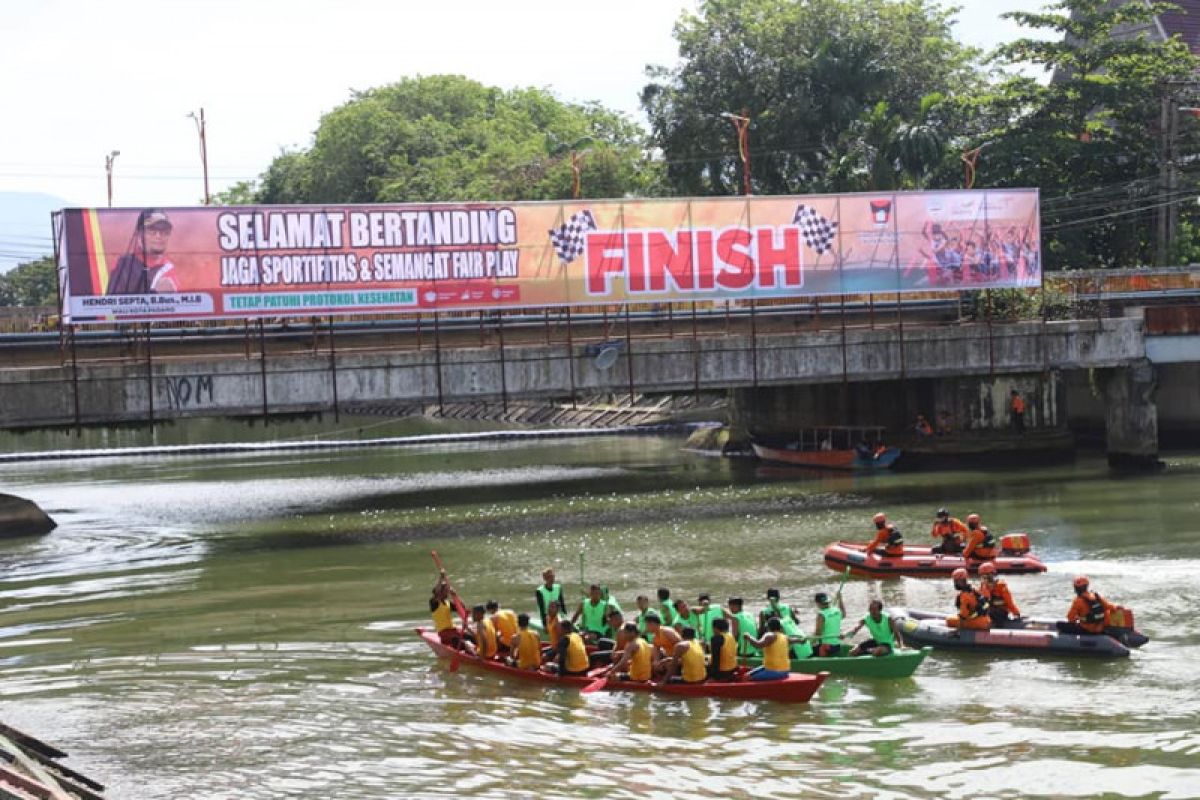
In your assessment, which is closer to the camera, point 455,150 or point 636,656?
point 636,656

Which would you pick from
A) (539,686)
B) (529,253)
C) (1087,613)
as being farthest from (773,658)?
(529,253)

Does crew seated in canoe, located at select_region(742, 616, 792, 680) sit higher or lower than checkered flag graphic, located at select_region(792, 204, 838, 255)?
lower

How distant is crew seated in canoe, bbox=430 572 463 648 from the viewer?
25.5 meters

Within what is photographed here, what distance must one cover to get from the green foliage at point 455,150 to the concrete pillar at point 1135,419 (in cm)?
4147

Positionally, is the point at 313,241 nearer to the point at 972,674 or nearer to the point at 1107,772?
the point at 972,674

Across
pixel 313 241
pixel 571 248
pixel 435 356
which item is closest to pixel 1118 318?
pixel 571 248

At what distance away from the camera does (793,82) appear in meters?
75.1

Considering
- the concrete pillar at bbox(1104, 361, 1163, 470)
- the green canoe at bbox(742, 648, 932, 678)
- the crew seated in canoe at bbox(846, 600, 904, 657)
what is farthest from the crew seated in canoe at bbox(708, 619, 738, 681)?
the concrete pillar at bbox(1104, 361, 1163, 470)

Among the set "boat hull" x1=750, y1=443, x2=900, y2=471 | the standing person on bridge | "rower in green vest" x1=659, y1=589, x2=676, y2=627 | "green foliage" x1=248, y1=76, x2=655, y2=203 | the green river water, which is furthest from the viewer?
"green foliage" x1=248, y1=76, x2=655, y2=203

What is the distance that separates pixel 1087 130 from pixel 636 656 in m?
47.7

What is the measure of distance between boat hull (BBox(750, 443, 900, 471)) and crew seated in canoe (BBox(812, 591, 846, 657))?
27983 mm

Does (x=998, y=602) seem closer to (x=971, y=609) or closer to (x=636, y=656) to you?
(x=971, y=609)

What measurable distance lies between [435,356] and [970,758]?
24.0 metres

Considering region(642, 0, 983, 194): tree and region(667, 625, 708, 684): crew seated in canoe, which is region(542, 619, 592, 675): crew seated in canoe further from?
region(642, 0, 983, 194): tree
